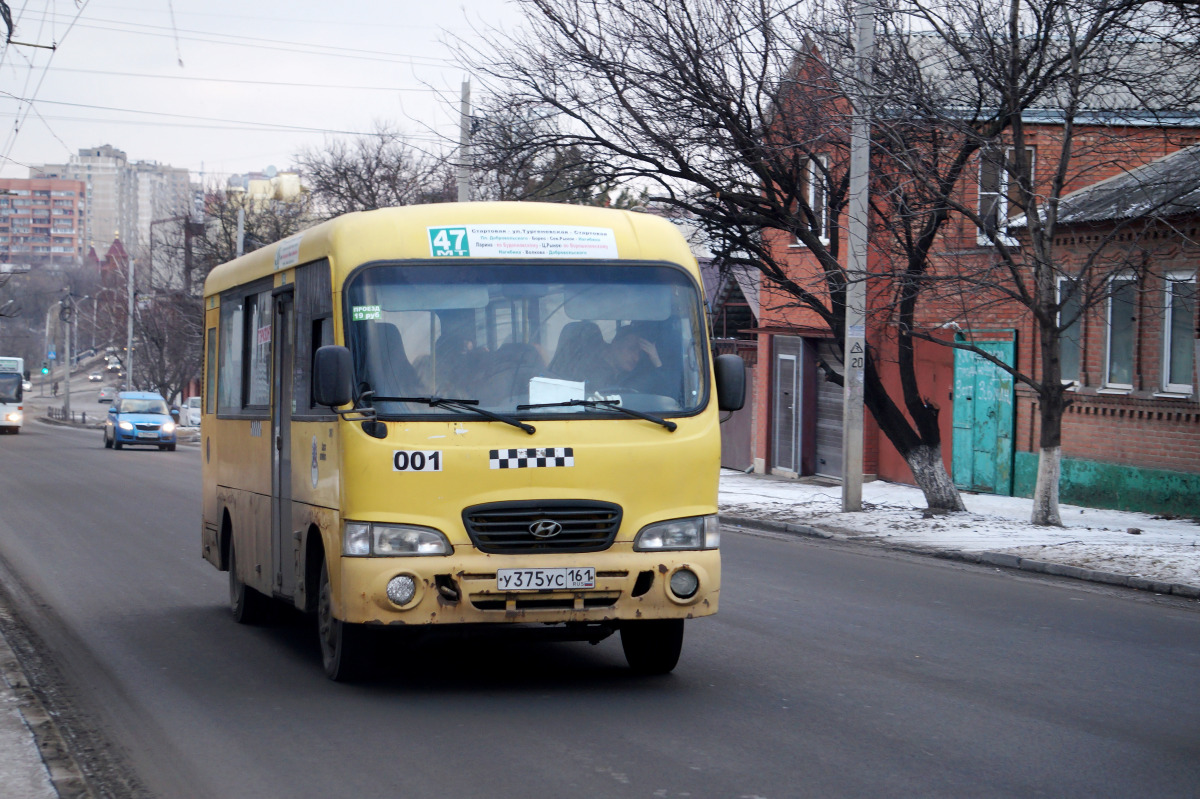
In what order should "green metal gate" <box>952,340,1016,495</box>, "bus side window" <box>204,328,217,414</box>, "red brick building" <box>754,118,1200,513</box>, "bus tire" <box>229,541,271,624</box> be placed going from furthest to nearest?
"green metal gate" <box>952,340,1016,495</box> < "red brick building" <box>754,118,1200,513</box> < "bus side window" <box>204,328,217,414</box> < "bus tire" <box>229,541,271,624</box>

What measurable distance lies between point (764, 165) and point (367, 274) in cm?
1218

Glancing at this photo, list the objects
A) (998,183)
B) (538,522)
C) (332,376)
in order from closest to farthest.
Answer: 1. (332,376)
2. (538,522)
3. (998,183)

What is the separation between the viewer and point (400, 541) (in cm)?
707

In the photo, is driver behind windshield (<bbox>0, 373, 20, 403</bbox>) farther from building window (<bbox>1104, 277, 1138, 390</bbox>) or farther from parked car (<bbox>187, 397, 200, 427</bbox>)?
building window (<bbox>1104, 277, 1138, 390</bbox>)

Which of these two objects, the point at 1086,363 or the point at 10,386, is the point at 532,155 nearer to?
the point at 1086,363

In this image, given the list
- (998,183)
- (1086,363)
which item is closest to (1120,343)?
(1086,363)

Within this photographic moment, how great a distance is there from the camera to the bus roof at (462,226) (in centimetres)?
752

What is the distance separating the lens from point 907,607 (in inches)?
437

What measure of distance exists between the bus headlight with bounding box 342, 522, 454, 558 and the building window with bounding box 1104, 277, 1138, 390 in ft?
50.2

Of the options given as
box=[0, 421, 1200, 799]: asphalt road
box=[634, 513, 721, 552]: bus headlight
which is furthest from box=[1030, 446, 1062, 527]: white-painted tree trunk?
box=[634, 513, 721, 552]: bus headlight

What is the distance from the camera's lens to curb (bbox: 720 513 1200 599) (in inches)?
486

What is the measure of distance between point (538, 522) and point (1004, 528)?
35.6 feet

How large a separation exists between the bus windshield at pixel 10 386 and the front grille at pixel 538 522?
176ft

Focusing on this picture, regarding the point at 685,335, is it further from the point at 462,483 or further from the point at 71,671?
the point at 71,671
